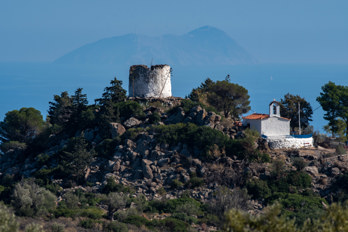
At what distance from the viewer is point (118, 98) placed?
55531 mm

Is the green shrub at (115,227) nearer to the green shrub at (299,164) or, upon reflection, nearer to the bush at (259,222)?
the bush at (259,222)

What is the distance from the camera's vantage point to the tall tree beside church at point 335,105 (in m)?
53.4

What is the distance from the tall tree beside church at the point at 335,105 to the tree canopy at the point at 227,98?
24.5 feet

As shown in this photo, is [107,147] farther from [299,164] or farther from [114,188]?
[299,164]

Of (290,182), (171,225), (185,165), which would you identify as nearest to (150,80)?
(185,165)

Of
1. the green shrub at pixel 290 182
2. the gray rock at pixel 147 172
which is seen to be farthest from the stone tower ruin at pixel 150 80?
the green shrub at pixel 290 182

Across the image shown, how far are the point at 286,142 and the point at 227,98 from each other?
9.44 metres

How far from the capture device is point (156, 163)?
152ft

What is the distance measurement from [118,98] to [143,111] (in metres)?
3.22

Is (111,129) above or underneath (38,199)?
above

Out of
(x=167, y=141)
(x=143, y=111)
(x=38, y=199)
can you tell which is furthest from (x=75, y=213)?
(x=143, y=111)

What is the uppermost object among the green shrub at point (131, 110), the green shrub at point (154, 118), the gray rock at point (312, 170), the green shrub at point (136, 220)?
the green shrub at point (131, 110)

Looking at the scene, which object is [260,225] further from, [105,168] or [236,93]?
[236,93]

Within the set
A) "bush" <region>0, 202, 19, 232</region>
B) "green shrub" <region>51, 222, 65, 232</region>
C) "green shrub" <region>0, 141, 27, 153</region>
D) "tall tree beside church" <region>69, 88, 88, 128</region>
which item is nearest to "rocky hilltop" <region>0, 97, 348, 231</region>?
"tall tree beside church" <region>69, 88, 88, 128</region>
